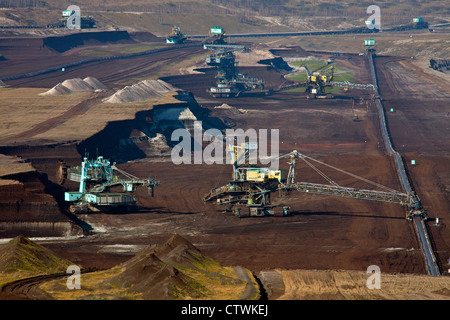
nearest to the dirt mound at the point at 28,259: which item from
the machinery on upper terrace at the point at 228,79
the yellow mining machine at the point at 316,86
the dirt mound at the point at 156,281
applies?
the dirt mound at the point at 156,281

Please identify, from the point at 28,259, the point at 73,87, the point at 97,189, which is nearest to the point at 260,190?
the point at 97,189

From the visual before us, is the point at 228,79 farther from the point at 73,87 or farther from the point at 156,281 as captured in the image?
the point at 156,281

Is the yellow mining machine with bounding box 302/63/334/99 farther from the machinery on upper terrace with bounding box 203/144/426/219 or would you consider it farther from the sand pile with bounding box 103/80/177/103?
the machinery on upper terrace with bounding box 203/144/426/219

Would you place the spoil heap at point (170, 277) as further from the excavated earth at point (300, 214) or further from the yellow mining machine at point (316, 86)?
the yellow mining machine at point (316, 86)

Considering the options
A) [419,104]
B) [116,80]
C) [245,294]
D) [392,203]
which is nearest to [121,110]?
[116,80]

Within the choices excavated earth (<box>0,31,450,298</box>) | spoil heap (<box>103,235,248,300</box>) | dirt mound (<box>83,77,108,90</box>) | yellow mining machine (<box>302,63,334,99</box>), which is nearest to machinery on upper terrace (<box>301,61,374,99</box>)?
yellow mining machine (<box>302,63,334,99</box>)
